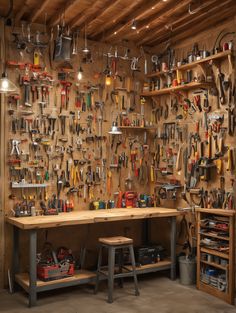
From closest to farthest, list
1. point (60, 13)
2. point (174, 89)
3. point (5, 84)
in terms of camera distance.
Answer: point (5, 84), point (60, 13), point (174, 89)

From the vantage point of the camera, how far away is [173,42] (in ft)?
18.8

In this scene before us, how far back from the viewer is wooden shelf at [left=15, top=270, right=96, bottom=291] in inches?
171

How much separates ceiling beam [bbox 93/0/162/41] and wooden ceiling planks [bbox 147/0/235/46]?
0.62m

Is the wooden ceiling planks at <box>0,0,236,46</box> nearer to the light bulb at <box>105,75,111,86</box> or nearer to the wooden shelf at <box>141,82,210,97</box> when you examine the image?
the light bulb at <box>105,75,111,86</box>

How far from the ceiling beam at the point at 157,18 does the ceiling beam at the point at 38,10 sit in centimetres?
112

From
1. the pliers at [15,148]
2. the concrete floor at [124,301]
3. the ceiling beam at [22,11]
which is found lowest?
the concrete floor at [124,301]

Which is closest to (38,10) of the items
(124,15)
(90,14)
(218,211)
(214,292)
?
(90,14)

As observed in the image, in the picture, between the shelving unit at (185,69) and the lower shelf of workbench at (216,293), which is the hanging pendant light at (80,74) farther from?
the lower shelf of workbench at (216,293)

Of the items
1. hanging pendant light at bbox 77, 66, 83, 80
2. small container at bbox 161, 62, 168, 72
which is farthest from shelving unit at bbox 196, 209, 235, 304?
hanging pendant light at bbox 77, 66, 83, 80

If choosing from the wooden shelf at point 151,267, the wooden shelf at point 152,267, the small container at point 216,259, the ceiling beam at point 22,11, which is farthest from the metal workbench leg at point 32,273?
the ceiling beam at point 22,11

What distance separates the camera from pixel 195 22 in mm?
5016

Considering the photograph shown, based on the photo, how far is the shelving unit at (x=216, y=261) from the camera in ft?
14.2

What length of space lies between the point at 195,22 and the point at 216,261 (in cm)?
308

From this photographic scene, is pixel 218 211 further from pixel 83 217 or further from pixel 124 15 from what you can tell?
pixel 124 15
